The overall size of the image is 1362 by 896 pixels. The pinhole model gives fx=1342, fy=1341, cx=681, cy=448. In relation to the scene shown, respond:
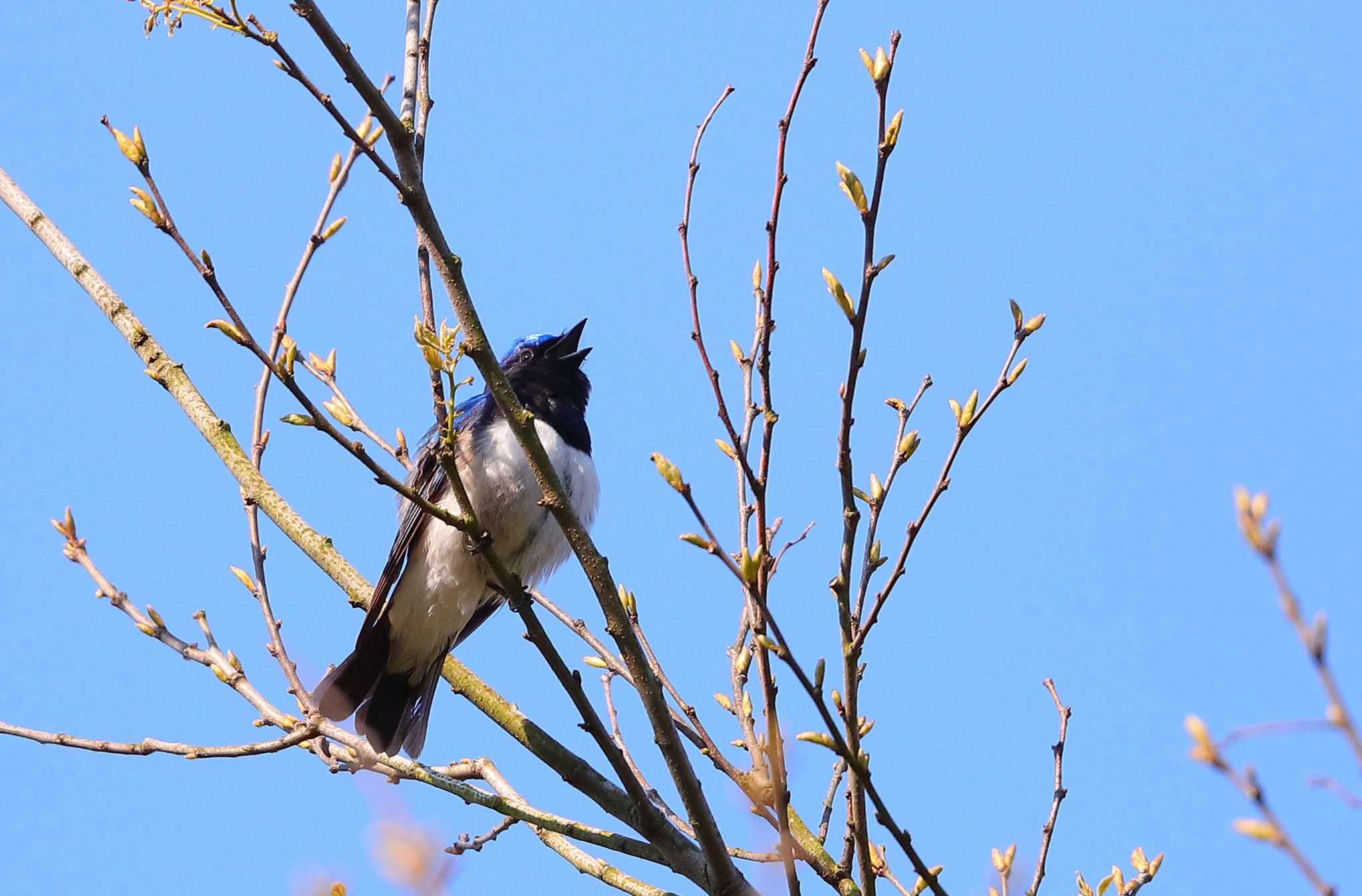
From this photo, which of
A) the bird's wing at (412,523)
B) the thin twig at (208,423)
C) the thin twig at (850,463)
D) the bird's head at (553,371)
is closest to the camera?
the thin twig at (850,463)

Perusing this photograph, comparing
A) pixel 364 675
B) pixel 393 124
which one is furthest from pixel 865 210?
pixel 364 675

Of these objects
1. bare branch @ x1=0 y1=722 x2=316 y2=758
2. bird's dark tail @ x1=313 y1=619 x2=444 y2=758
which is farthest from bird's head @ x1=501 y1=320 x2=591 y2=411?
bare branch @ x1=0 y1=722 x2=316 y2=758

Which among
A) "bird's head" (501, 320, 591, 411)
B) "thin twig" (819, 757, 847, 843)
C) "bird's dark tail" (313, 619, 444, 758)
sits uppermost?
"bird's head" (501, 320, 591, 411)

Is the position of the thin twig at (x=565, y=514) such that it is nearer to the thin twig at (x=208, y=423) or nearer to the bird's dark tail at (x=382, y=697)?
the thin twig at (x=208, y=423)

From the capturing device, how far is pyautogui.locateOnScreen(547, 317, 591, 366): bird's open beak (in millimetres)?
6418

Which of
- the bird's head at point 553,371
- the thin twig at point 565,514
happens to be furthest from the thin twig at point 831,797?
the bird's head at point 553,371

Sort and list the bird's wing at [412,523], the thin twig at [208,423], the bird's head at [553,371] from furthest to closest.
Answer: the bird's head at [553,371], the bird's wing at [412,523], the thin twig at [208,423]

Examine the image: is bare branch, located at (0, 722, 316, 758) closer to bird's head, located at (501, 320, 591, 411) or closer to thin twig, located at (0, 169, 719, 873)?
thin twig, located at (0, 169, 719, 873)

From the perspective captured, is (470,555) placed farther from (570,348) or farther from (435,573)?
(570,348)

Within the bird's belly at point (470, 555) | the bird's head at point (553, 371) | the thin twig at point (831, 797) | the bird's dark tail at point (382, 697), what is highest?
the bird's head at point (553, 371)

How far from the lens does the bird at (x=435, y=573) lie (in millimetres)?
5477

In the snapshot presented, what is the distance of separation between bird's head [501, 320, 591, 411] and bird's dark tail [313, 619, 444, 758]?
4.45ft

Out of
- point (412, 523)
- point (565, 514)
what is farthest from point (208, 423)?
point (565, 514)

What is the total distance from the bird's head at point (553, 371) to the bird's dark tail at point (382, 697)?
1.36 meters
